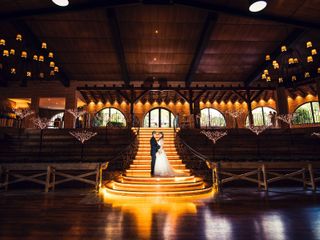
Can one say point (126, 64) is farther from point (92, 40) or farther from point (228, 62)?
point (228, 62)

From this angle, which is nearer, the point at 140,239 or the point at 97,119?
the point at 140,239

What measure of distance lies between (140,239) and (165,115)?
15002 mm

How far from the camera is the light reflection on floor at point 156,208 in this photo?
2838 mm

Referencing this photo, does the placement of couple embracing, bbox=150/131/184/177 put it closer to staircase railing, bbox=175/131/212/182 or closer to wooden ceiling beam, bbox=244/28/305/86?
staircase railing, bbox=175/131/212/182

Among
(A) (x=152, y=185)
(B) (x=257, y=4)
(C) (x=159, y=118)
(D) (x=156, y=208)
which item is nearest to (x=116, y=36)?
(B) (x=257, y=4)

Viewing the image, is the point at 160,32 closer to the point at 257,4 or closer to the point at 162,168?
Result: the point at 257,4

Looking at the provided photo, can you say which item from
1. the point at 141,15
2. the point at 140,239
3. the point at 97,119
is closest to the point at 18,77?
the point at 97,119

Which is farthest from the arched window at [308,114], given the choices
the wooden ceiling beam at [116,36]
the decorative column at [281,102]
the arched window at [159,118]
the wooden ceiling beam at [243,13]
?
the wooden ceiling beam at [116,36]

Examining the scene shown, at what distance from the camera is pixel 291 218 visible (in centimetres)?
321

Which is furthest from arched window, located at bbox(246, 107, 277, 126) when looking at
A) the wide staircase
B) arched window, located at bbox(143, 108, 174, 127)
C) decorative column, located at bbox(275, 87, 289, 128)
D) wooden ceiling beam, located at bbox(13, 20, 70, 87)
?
wooden ceiling beam, located at bbox(13, 20, 70, 87)

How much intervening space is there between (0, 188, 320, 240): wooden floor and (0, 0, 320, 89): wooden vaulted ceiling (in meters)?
7.51

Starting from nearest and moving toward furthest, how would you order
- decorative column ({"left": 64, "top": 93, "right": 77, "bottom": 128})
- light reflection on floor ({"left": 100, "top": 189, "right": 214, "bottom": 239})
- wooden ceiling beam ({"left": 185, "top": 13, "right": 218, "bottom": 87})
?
light reflection on floor ({"left": 100, "top": 189, "right": 214, "bottom": 239})
wooden ceiling beam ({"left": 185, "top": 13, "right": 218, "bottom": 87})
decorative column ({"left": 64, "top": 93, "right": 77, "bottom": 128})

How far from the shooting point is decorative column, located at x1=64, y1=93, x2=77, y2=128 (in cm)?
1382

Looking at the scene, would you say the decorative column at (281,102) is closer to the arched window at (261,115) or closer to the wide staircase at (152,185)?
the arched window at (261,115)
